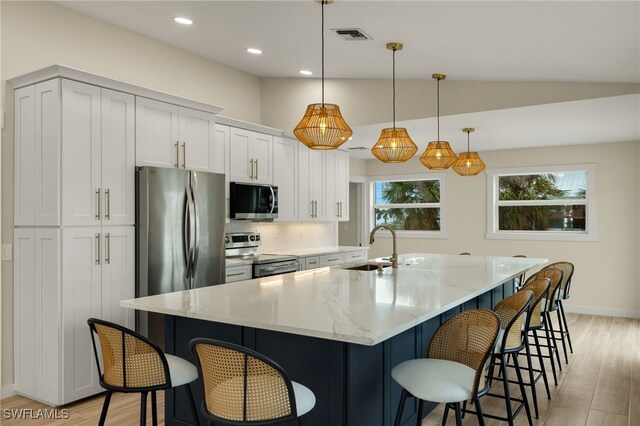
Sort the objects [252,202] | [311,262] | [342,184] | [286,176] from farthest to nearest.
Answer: [342,184] < [286,176] < [311,262] < [252,202]

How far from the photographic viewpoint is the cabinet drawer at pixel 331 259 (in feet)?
19.9

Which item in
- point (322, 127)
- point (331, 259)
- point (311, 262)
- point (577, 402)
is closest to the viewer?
point (322, 127)

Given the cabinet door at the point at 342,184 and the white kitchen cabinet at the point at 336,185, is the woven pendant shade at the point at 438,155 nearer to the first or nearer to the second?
the white kitchen cabinet at the point at 336,185

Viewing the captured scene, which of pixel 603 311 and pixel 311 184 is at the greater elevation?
pixel 311 184

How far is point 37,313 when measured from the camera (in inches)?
138

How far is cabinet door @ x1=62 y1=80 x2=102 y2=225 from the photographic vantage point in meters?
3.41

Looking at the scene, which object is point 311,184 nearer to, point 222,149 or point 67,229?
point 222,149

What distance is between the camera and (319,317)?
7.17 feet

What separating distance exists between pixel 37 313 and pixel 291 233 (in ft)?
11.5

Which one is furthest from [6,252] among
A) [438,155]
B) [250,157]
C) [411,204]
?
[411,204]

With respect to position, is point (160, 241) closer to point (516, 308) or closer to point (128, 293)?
point (128, 293)

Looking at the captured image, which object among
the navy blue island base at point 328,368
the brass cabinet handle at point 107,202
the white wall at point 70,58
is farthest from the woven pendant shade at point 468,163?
the brass cabinet handle at point 107,202

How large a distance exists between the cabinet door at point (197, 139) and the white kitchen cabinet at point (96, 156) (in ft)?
1.65

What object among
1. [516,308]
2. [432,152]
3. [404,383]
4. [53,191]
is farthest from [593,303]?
[53,191]
